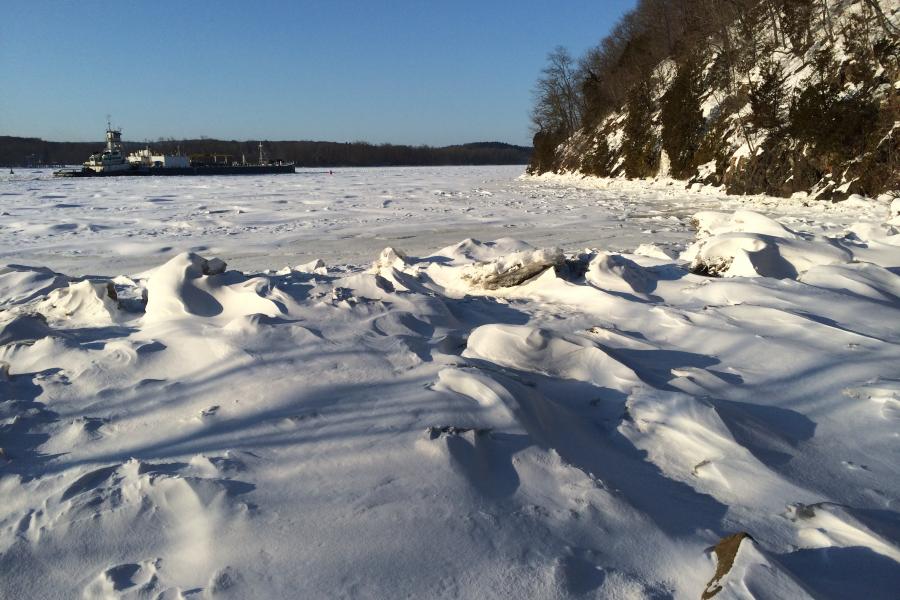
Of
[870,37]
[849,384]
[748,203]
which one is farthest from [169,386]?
[870,37]

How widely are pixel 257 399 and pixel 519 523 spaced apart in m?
1.18

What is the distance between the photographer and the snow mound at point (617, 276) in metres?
4.58

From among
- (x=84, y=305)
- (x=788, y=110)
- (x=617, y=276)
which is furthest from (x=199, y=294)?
(x=788, y=110)

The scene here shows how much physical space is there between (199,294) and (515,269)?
2.38 metres

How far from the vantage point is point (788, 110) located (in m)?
14.4

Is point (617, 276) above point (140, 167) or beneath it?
beneath

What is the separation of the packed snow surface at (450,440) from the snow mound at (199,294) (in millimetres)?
20

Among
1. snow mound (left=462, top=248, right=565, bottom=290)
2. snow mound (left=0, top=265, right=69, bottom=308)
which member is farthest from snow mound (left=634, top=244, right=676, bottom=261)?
snow mound (left=0, top=265, right=69, bottom=308)

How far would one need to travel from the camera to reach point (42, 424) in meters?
2.29

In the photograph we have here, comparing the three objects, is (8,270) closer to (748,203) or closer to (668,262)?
(668,262)

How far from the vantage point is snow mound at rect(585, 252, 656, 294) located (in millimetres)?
4582

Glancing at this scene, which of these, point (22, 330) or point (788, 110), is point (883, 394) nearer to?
point (22, 330)

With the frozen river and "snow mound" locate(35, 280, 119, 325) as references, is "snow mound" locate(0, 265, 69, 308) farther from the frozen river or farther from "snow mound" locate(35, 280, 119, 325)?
Result: the frozen river

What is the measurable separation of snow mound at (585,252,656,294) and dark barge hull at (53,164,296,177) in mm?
48019
